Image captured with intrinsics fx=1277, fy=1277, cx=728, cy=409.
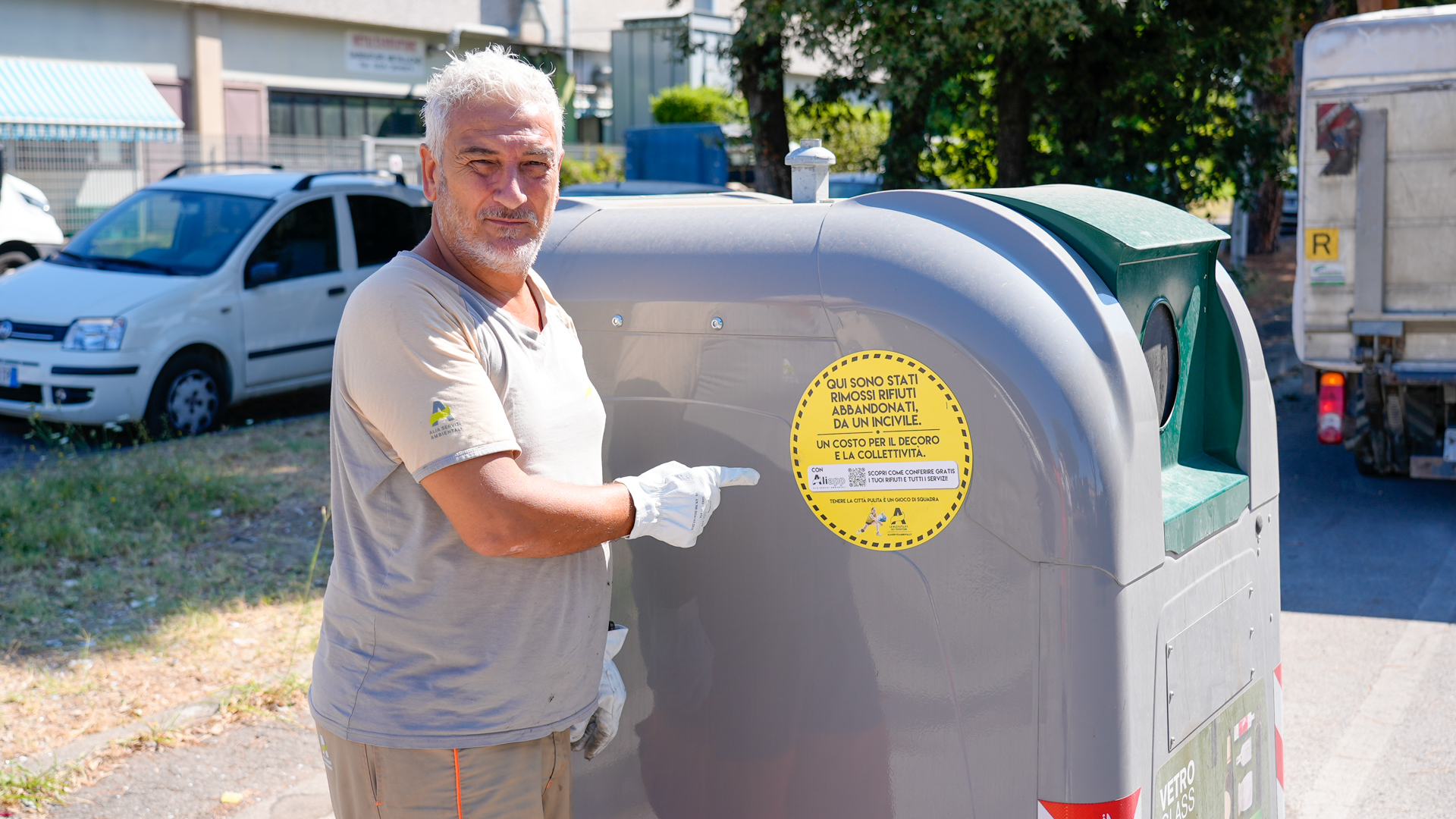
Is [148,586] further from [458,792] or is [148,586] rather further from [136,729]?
[458,792]

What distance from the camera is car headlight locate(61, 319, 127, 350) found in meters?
7.95

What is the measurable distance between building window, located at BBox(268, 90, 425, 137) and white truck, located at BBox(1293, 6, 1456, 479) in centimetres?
2171

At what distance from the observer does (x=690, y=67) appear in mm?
30047

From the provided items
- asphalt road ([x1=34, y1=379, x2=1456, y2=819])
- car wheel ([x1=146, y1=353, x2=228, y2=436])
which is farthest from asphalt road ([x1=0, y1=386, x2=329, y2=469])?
asphalt road ([x1=34, y1=379, x2=1456, y2=819])

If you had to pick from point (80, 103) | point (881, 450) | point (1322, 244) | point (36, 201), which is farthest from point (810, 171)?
point (80, 103)

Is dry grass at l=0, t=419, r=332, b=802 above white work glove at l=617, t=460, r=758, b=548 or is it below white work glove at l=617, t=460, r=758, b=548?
below

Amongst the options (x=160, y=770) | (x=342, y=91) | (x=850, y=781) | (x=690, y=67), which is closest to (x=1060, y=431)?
(x=850, y=781)

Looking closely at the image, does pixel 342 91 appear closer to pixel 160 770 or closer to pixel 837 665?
pixel 160 770

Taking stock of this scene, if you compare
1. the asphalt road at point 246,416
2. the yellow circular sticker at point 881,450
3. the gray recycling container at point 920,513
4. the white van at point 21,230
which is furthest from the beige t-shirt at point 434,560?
the white van at point 21,230

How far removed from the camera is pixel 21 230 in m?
13.5

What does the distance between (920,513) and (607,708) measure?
64 centimetres

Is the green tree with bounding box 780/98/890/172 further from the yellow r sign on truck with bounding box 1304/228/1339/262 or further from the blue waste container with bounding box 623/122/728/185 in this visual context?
the yellow r sign on truck with bounding box 1304/228/1339/262

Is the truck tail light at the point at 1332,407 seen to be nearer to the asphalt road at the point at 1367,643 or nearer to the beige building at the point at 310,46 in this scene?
the asphalt road at the point at 1367,643

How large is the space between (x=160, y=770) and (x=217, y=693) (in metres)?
0.53
